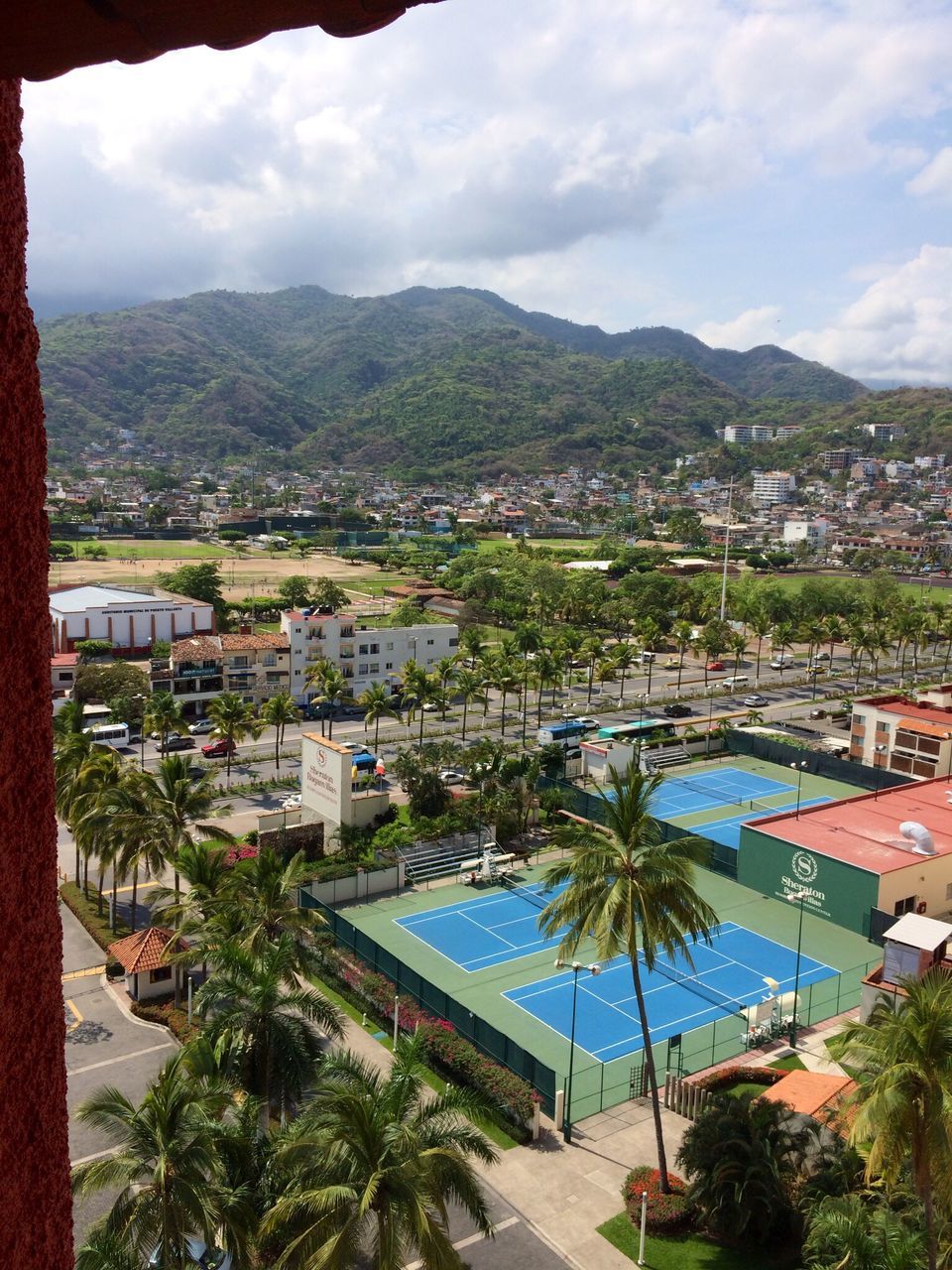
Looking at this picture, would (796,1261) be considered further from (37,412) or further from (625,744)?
(625,744)

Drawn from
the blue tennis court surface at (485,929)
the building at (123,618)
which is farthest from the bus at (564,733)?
the building at (123,618)

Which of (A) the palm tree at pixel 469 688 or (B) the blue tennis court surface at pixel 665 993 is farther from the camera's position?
(A) the palm tree at pixel 469 688

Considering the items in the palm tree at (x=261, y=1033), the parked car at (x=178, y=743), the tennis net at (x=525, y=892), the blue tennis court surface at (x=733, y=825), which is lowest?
the tennis net at (x=525, y=892)

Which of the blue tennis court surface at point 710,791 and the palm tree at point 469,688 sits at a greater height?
the palm tree at point 469,688

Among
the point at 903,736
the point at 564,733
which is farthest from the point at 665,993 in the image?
the point at 903,736

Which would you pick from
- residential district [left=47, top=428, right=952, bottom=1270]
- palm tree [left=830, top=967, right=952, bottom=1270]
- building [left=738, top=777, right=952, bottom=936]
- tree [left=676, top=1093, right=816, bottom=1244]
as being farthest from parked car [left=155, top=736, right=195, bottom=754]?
palm tree [left=830, top=967, right=952, bottom=1270]

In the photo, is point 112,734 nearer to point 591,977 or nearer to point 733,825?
point 591,977

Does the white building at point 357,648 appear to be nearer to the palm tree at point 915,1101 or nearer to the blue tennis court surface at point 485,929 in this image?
the blue tennis court surface at point 485,929

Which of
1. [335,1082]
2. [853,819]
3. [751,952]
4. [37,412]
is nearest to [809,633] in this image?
[853,819]
